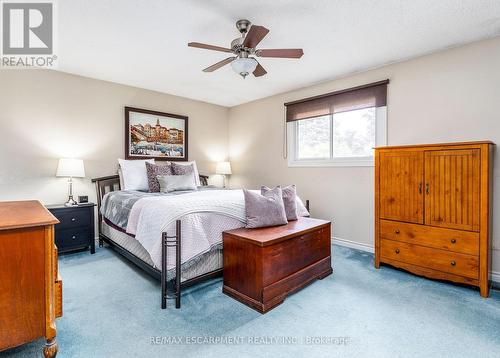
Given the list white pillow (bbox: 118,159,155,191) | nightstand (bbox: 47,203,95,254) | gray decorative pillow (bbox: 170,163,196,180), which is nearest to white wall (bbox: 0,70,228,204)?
white pillow (bbox: 118,159,155,191)

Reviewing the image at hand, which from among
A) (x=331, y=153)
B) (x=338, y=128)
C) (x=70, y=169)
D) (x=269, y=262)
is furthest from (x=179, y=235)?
(x=338, y=128)

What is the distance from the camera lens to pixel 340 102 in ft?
12.8

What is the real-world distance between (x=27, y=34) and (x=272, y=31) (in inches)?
96.4

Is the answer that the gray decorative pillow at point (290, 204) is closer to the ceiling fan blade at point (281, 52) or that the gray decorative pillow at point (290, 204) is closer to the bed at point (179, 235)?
the bed at point (179, 235)

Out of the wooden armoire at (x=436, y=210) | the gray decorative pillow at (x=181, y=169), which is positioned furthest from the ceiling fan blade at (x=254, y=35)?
the gray decorative pillow at (x=181, y=169)

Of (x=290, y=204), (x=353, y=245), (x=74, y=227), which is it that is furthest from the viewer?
(x=353, y=245)

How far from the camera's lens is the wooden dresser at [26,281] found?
1.39m

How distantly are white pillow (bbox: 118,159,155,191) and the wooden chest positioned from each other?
6.88 feet

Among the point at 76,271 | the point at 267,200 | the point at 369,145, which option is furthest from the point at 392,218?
the point at 76,271

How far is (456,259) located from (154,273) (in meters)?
2.80

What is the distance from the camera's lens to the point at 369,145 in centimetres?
372

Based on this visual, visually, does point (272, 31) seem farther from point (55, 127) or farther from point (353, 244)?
point (55, 127)

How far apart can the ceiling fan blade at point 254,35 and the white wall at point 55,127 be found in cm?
277

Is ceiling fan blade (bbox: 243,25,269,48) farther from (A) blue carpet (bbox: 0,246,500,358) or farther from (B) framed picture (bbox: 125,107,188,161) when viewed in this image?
(B) framed picture (bbox: 125,107,188,161)
